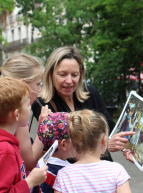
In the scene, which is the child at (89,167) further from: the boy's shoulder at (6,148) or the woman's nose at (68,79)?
the woman's nose at (68,79)

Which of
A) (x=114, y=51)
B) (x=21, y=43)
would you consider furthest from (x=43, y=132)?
(x=21, y=43)

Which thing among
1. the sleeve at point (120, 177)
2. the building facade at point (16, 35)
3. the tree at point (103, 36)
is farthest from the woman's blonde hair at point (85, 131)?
the building facade at point (16, 35)

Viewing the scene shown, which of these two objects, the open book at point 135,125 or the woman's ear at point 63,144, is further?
the open book at point 135,125

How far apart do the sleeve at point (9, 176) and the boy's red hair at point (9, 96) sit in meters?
0.27

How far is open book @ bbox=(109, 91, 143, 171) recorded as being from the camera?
1.81 metres

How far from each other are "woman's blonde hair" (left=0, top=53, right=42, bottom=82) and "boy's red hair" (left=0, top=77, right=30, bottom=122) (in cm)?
39

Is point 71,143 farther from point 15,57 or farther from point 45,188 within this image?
point 15,57

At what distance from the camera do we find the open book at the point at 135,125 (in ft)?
5.93

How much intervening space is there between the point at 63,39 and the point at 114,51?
5.21m

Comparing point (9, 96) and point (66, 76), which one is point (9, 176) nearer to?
point (9, 96)

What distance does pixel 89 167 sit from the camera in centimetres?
156

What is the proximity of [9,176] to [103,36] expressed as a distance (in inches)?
293

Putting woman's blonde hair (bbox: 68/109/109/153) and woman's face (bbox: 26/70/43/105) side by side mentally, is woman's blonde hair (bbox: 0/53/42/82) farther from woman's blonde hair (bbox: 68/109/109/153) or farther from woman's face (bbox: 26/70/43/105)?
woman's blonde hair (bbox: 68/109/109/153)

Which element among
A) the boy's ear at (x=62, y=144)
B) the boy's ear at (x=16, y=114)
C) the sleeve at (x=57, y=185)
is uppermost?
the boy's ear at (x=16, y=114)
